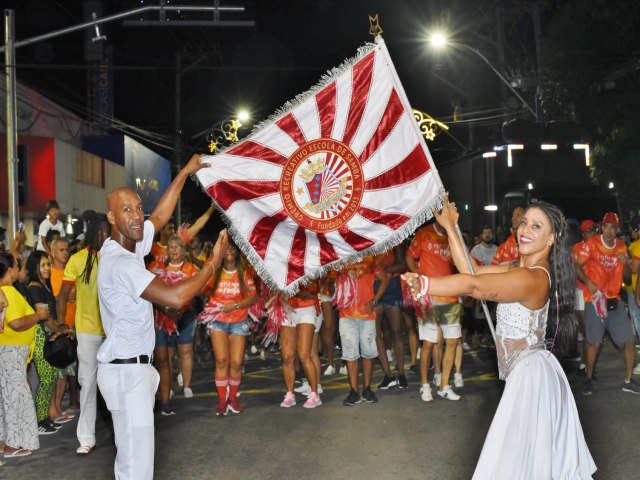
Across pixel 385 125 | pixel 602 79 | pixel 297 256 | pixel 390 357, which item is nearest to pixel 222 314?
pixel 297 256

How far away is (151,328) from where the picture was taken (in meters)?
5.08

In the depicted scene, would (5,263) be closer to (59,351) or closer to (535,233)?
(59,351)

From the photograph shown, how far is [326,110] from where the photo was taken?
6.30 meters

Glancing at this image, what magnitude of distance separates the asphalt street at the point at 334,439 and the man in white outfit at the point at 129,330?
6.58 ft

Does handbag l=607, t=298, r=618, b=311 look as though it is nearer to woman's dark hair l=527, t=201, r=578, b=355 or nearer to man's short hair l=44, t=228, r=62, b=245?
woman's dark hair l=527, t=201, r=578, b=355

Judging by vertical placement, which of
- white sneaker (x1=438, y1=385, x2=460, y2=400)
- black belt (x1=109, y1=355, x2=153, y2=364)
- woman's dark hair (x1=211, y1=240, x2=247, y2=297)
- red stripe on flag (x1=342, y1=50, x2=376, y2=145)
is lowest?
white sneaker (x1=438, y1=385, x2=460, y2=400)

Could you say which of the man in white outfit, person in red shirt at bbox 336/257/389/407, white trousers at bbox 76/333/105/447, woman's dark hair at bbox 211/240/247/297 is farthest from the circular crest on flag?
person in red shirt at bbox 336/257/389/407

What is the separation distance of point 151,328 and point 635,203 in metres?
18.3

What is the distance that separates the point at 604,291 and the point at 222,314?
4724 mm

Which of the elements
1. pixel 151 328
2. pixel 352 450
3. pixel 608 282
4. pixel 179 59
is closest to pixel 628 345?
pixel 608 282

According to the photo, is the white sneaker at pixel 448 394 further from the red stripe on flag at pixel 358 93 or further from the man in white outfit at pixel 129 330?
the man in white outfit at pixel 129 330

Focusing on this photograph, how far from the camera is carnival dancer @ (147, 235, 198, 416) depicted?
9328 mm

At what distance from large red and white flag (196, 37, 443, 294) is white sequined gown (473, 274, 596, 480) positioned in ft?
5.18

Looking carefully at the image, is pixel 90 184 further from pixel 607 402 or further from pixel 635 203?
pixel 607 402
